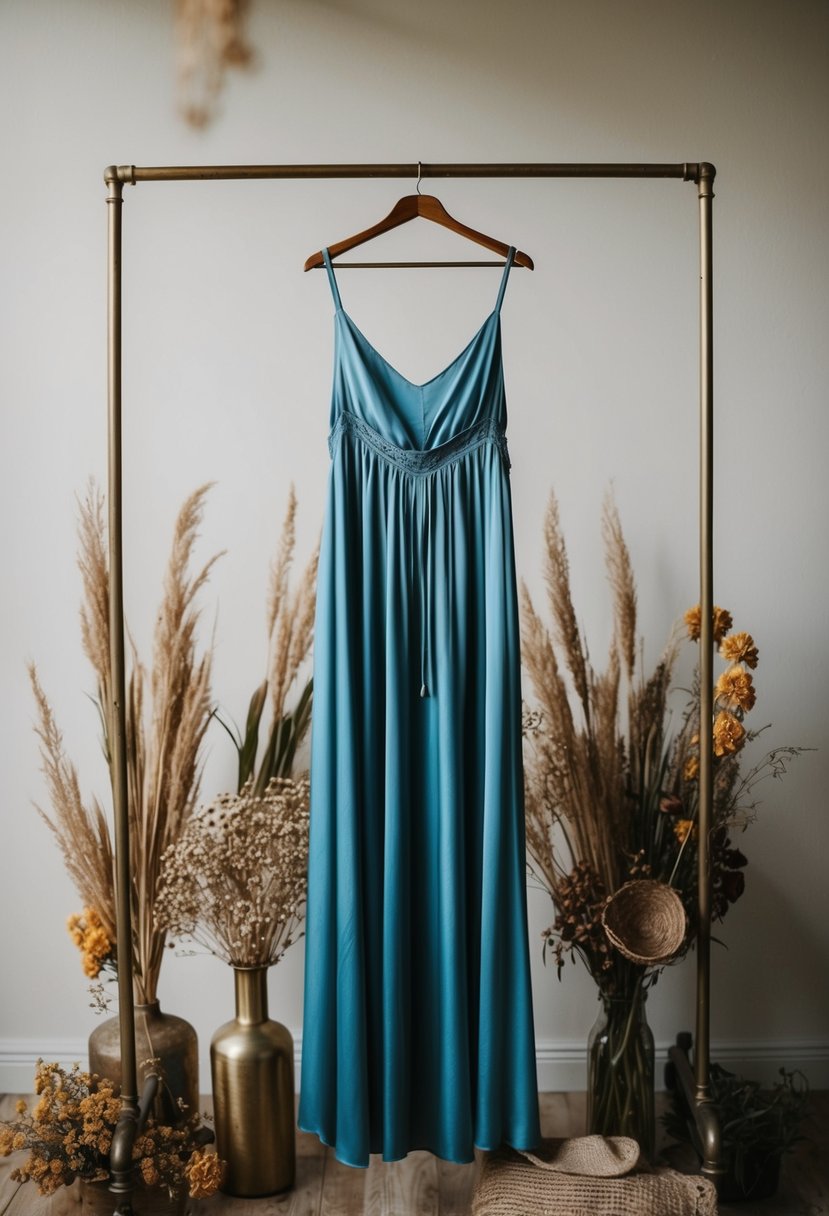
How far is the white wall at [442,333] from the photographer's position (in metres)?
2.57

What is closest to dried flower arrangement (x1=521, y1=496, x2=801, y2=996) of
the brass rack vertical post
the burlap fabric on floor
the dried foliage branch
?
the burlap fabric on floor

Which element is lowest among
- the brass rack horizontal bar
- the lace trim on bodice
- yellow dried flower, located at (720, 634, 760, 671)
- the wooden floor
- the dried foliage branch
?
the wooden floor

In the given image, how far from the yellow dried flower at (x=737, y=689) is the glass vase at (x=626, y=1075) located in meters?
0.65

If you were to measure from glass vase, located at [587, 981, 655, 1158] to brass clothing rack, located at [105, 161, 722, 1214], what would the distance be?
195mm

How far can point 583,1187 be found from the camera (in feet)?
6.69

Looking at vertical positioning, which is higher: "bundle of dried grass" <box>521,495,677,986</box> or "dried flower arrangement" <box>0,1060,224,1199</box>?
"bundle of dried grass" <box>521,495,677,986</box>

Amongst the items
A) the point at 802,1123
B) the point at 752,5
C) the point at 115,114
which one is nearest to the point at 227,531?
the point at 115,114

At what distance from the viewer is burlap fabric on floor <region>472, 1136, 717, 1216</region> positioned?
2.00m

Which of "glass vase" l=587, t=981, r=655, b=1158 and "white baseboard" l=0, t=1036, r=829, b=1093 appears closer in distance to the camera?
"glass vase" l=587, t=981, r=655, b=1158

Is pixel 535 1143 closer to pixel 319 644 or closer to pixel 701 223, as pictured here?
pixel 319 644

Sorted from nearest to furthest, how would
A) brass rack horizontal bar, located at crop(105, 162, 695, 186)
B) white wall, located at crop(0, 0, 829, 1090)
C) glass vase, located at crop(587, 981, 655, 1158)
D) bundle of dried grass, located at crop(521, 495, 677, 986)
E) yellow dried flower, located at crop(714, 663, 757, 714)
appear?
brass rack horizontal bar, located at crop(105, 162, 695, 186), yellow dried flower, located at crop(714, 663, 757, 714), glass vase, located at crop(587, 981, 655, 1158), bundle of dried grass, located at crop(521, 495, 677, 986), white wall, located at crop(0, 0, 829, 1090)

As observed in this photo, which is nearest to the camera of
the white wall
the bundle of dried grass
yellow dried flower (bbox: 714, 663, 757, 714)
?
yellow dried flower (bbox: 714, 663, 757, 714)

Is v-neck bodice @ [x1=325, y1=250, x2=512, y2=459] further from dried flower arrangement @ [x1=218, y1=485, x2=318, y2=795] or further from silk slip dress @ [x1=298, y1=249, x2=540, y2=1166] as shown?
dried flower arrangement @ [x1=218, y1=485, x2=318, y2=795]

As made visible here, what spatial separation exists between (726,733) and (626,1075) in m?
0.80
